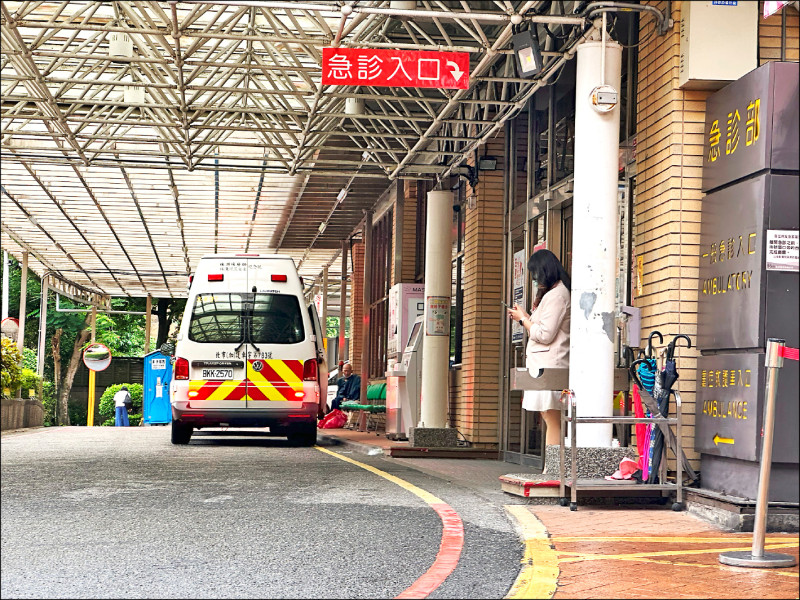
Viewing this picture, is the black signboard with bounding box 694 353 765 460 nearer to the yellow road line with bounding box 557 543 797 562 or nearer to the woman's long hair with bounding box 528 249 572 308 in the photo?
the yellow road line with bounding box 557 543 797 562

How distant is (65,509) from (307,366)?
370 inches

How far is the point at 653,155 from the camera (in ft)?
28.0

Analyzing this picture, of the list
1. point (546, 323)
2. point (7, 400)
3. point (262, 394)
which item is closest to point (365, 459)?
point (262, 394)

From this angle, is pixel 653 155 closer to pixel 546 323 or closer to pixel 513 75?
pixel 546 323

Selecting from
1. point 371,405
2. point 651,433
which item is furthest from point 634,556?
point 371,405

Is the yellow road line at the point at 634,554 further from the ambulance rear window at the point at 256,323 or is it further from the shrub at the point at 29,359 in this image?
the ambulance rear window at the point at 256,323

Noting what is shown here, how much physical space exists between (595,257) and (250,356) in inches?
259

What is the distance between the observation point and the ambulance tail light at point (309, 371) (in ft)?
46.0

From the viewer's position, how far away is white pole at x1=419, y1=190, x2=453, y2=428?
1481cm

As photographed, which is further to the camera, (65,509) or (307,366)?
(307,366)

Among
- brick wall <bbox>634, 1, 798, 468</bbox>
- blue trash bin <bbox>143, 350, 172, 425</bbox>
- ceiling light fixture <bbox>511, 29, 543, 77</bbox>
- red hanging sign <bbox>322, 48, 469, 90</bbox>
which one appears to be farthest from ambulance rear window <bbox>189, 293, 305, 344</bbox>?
blue trash bin <bbox>143, 350, 172, 425</bbox>

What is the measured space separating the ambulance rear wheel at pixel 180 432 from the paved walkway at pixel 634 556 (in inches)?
288

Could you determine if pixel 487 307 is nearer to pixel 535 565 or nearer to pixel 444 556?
pixel 444 556

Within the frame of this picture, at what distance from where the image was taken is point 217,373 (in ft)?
45.5
